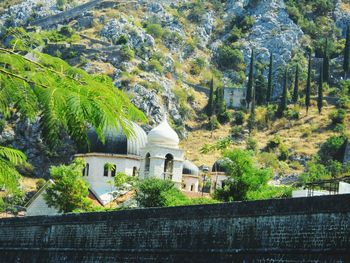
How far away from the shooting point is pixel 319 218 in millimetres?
19641

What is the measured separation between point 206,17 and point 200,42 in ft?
18.0

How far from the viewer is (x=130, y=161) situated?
5056 cm

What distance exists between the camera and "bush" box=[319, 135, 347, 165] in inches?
3019

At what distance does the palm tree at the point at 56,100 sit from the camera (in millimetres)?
5488

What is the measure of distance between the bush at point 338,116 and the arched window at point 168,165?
38.6 metres

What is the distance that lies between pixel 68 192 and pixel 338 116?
44366 mm

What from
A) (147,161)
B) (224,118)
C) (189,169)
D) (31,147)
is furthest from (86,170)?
(224,118)

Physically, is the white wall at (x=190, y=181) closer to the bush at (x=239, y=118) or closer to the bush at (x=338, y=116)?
the bush at (x=338, y=116)

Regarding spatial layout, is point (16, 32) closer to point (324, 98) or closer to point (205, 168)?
point (205, 168)

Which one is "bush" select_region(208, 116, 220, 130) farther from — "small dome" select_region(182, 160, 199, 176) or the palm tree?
the palm tree

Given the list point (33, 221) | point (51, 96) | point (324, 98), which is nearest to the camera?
point (51, 96)

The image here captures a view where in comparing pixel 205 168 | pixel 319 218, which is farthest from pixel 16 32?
pixel 205 168

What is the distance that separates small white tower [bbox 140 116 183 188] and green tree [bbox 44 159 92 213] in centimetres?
374

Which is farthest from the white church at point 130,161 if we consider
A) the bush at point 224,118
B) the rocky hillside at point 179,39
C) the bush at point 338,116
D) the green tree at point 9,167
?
the green tree at point 9,167
